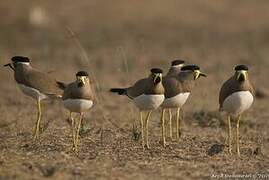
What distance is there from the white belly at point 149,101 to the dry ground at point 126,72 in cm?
48

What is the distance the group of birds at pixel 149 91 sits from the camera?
6.87 m

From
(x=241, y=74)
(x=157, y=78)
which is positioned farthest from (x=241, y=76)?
(x=157, y=78)

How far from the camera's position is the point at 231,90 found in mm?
6934

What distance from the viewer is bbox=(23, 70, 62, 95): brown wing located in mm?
7281

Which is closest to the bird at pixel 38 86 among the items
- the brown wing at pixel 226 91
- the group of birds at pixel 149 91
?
the group of birds at pixel 149 91

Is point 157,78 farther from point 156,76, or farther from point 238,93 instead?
point 238,93

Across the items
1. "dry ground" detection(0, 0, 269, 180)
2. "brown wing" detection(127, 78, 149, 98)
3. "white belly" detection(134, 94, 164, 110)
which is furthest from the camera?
"brown wing" detection(127, 78, 149, 98)

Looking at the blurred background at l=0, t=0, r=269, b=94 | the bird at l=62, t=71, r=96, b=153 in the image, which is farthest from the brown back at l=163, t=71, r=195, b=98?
the blurred background at l=0, t=0, r=269, b=94

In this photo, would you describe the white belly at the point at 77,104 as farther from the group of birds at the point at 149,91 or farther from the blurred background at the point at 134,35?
the blurred background at the point at 134,35

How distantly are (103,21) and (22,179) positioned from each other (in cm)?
1299

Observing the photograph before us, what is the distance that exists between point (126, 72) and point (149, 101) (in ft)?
5.53

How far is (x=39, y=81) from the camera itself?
Answer: 730cm

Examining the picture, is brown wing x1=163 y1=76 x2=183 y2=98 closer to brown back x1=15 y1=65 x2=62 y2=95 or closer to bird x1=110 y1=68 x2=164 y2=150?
bird x1=110 y1=68 x2=164 y2=150

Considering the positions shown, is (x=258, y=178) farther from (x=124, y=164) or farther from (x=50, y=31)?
(x=50, y=31)
